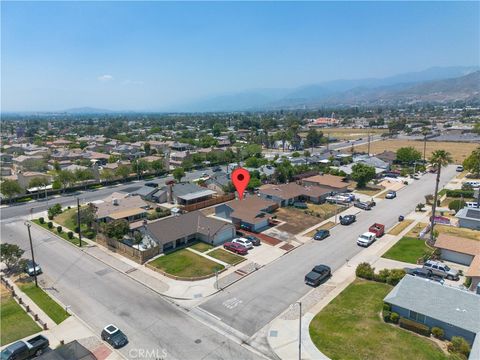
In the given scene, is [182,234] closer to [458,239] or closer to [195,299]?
[195,299]

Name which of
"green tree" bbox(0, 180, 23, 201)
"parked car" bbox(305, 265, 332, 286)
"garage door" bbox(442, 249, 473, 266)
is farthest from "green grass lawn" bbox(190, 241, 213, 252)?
"green tree" bbox(0, 180, 23, 201)

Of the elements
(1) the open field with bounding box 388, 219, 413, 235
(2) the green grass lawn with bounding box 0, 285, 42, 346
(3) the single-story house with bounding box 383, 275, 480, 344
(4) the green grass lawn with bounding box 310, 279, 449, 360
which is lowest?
(1) the open field with bounding box 388, 219, 413, 235

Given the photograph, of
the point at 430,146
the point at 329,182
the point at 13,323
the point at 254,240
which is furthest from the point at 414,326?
the point at 430,146

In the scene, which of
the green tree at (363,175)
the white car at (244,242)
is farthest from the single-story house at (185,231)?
the green tree at (363,175)

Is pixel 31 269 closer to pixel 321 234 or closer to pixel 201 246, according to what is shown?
pixel 201 246

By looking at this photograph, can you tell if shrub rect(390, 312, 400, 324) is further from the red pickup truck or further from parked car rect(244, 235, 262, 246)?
the red pickup truck

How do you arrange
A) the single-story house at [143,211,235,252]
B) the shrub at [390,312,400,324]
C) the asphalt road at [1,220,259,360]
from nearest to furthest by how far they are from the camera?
the asphalt road at [1,220,259,360], the shrub at [390,312,400,324], the single-story house at [143,211,235,252]
